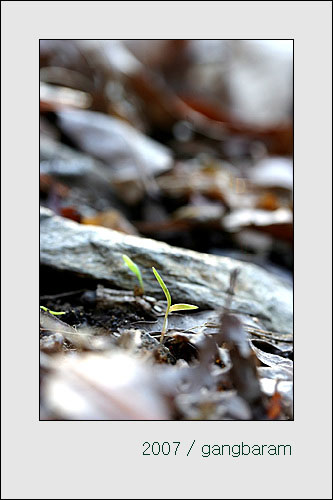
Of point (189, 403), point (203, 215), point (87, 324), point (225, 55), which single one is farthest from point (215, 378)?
point (225, 55)

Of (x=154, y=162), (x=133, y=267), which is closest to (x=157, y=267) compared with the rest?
(x=133, y=267)

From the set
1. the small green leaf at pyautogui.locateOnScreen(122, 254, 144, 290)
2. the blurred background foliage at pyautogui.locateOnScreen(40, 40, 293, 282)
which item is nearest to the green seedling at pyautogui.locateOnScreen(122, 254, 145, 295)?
the small green leaf at pyautogui.locateOnScreen(122, 254, 144, 290)

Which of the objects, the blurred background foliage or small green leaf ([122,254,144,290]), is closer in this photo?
small green leaf ([122,254,144,290])

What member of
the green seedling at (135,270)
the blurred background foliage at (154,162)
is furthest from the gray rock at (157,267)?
the blurred background foliage at (154,162)

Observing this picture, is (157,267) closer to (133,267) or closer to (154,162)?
(133,267)

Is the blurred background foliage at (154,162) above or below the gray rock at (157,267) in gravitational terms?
above

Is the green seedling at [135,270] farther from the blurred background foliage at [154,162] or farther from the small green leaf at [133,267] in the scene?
the blurred background foliage at [154,162]

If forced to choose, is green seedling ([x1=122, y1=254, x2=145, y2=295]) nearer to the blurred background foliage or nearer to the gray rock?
the gray rock

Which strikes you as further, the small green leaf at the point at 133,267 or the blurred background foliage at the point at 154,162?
the blurred background foliage at the point at 154,162

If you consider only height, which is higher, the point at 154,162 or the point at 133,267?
the point at 154,162
